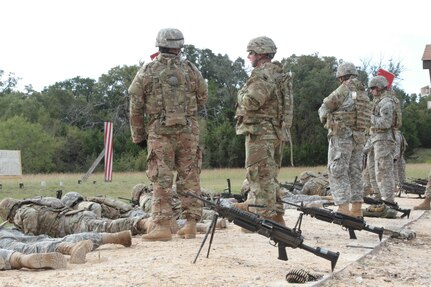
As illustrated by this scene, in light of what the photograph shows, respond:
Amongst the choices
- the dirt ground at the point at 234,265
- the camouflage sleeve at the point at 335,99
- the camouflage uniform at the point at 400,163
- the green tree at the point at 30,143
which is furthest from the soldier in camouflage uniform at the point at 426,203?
the green tree at the point at 30,143

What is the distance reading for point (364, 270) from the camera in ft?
21.5

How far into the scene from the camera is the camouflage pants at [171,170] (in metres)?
7.99

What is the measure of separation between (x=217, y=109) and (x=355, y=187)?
139ft

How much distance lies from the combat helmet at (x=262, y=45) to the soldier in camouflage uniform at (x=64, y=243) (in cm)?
277

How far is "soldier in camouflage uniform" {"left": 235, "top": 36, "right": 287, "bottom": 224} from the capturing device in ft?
28.1

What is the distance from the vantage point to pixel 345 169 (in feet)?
33.4

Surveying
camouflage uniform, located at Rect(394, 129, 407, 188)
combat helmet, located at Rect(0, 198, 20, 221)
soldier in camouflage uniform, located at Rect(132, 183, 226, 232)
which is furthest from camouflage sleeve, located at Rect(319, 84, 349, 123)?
→ camouflage uniform, located at Rect(394, 129, 407, 188)

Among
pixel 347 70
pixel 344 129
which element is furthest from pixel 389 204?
pixel 347 70

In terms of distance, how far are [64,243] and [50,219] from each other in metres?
1.48

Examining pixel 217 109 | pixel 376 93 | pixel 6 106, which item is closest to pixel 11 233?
pixel 376 93

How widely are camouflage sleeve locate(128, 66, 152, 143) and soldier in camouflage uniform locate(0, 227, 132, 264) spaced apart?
1.36m

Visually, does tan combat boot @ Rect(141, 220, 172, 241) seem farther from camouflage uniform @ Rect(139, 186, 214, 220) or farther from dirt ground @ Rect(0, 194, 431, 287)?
camouflage uniform @ Rect(139, 186, 214, 220)

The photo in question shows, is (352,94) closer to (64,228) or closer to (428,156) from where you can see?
(64,228)

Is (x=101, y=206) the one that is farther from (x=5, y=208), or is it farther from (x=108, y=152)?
(x=108, y=152)
